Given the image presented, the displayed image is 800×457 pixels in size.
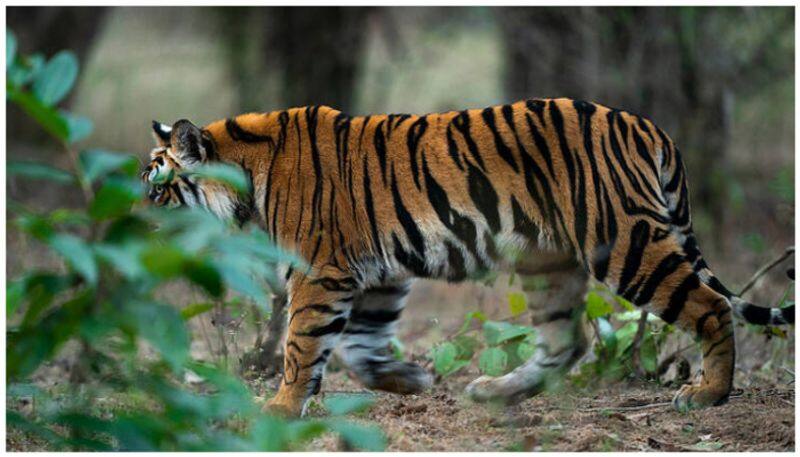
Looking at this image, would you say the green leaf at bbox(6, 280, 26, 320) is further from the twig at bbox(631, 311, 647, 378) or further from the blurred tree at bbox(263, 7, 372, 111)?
the blurred tree at bbox(263, 7, 372, 111)

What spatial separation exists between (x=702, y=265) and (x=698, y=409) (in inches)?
29.0

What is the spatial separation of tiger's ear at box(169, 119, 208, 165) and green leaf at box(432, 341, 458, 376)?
5.56ft

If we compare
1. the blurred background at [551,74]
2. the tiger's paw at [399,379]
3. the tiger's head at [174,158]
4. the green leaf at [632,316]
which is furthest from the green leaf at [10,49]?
the blurred background at [551,74]

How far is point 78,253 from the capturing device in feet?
9.46

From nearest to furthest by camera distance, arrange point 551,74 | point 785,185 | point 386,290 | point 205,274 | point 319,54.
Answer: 1. point 205,274
2. point 386,290
3. point 785,185
4. point 551,74
5. point 319,54

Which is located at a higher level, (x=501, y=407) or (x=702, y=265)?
(x=702, y=265)

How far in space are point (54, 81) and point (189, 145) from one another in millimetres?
2407

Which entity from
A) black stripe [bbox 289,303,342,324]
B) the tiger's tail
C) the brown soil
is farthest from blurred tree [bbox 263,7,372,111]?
the tiger's tail

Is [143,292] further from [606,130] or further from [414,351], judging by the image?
[414,351]

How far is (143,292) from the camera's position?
316cm

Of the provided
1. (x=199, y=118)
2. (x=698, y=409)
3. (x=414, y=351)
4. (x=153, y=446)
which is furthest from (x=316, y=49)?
(x=153, y=446)

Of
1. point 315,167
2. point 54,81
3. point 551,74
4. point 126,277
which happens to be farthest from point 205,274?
point 551,74

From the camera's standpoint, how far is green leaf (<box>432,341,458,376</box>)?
600 centimetres

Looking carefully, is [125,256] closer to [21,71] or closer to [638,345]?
[21,71]
